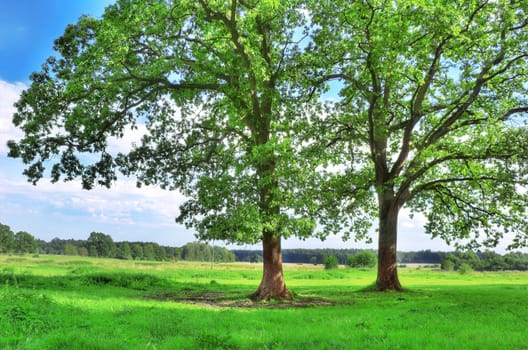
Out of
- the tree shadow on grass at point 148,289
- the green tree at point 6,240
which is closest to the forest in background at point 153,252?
the green tree at point 6,240

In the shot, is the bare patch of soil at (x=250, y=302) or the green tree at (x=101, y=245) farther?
the green tree at (x=101, y=245)

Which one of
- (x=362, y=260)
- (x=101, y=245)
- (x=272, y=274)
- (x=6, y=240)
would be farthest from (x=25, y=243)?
(x=272, y=274)

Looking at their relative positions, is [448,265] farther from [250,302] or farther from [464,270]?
[250,302]

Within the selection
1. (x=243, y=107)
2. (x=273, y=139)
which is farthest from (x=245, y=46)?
(x=273, y=139)

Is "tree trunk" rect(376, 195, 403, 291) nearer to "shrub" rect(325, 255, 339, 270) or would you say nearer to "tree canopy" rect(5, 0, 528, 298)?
"tree canopy" rect(5, 0, 528, 298)

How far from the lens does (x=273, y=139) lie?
2111cm

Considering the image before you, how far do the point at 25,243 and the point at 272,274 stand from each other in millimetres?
123158

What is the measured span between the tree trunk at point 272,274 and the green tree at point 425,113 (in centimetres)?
461

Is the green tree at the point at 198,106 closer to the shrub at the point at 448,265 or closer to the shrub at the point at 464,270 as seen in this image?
the shrub at the point at 464,270

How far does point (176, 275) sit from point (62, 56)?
24.4 metres

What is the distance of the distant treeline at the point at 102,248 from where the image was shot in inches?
4820

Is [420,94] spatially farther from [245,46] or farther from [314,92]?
[245,46]

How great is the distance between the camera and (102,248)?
138375 mm

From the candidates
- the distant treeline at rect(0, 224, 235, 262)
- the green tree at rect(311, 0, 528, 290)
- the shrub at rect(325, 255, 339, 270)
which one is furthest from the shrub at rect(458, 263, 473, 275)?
the distant treeline at rect(0, 224, 235, 262)
